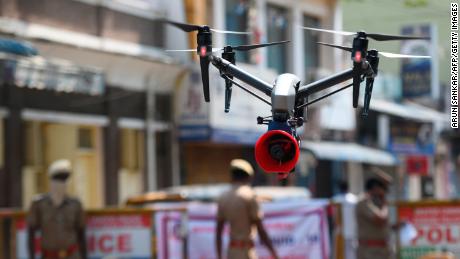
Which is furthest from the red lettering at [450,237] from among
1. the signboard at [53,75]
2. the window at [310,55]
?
the window at [310,55]

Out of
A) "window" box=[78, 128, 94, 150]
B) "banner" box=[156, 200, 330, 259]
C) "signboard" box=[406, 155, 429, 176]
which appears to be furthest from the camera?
"signboard" box=[406, 155, 429, 176]

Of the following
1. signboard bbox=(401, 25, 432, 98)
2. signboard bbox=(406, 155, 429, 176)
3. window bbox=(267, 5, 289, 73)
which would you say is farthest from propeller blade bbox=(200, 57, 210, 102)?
signboard bbox=(401, 25, 432, 98)

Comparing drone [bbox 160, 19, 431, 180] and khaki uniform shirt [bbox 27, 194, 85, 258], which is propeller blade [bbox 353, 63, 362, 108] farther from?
khaki uniform shirt [bbox 27, 194, 85, 258]

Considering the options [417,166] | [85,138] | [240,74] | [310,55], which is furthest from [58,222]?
[417,166]

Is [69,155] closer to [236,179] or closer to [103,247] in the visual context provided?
[103,247]

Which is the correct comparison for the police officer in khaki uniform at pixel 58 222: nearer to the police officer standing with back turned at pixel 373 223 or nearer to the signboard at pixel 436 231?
the police officer standing with back turned at pixel 373 223
